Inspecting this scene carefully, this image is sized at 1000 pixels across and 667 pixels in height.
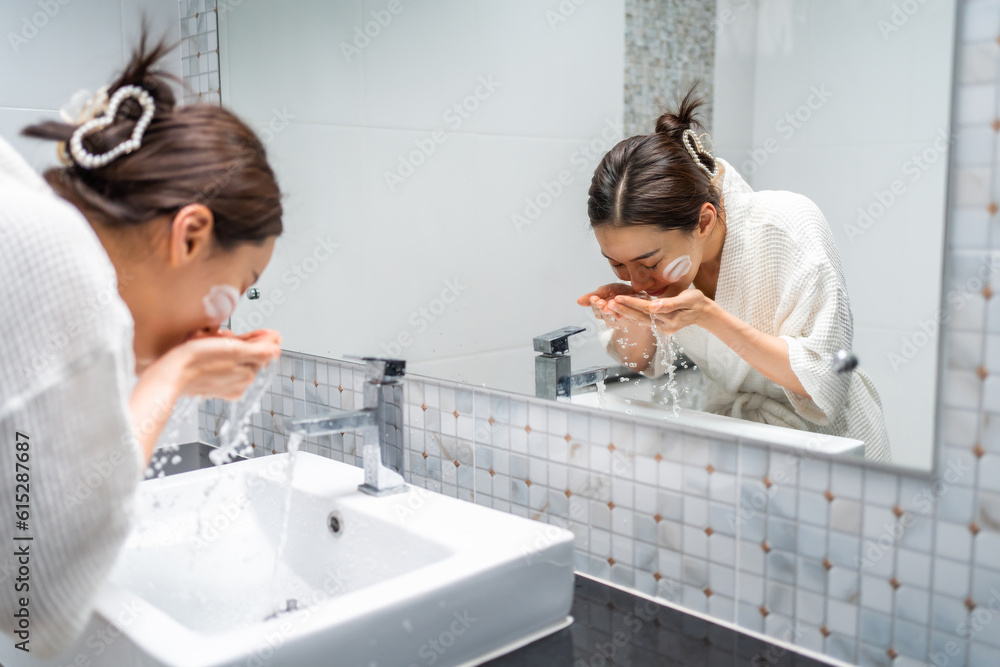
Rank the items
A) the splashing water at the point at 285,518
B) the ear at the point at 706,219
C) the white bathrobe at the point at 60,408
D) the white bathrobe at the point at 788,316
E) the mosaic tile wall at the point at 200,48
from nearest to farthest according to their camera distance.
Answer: the white bathrobe at the point at 60,408, the white bathrobe at the point at 788,316, the ear at the point at 706,219, the splashing water at the point at 285,518, the mosaic tile wall at the point at 200,48

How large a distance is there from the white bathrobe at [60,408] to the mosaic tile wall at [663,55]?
669 mm

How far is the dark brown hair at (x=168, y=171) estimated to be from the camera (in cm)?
82

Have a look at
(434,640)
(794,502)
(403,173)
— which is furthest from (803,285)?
(403,173)

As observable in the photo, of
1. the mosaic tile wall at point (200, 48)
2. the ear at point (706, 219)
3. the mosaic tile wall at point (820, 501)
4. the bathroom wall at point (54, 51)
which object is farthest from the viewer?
the mosaic tile wall at point (200, 48)

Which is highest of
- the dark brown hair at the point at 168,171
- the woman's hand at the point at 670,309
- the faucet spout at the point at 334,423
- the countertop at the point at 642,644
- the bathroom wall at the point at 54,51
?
the bathroom wall at the point at 54,51

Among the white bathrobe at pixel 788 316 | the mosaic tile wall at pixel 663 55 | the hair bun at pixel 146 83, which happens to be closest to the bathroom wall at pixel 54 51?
the hair bun at pixel 146 83

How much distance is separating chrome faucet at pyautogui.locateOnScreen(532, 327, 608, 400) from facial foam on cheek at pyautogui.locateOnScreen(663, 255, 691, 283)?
0.17 metres

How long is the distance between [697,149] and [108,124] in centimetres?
64

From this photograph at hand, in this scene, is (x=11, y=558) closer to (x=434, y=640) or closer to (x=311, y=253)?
(x=434, y=640)

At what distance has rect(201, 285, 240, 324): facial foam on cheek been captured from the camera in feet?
2.93

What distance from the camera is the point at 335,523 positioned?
117 cm

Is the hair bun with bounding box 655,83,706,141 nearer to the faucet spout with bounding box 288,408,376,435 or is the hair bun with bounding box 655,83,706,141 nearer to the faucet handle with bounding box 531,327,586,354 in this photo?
the faucet handle with bounding box 531,327,586,354

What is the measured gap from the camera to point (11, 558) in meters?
0.71

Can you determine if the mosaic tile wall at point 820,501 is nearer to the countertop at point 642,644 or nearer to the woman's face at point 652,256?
the countertop at point 642,644
